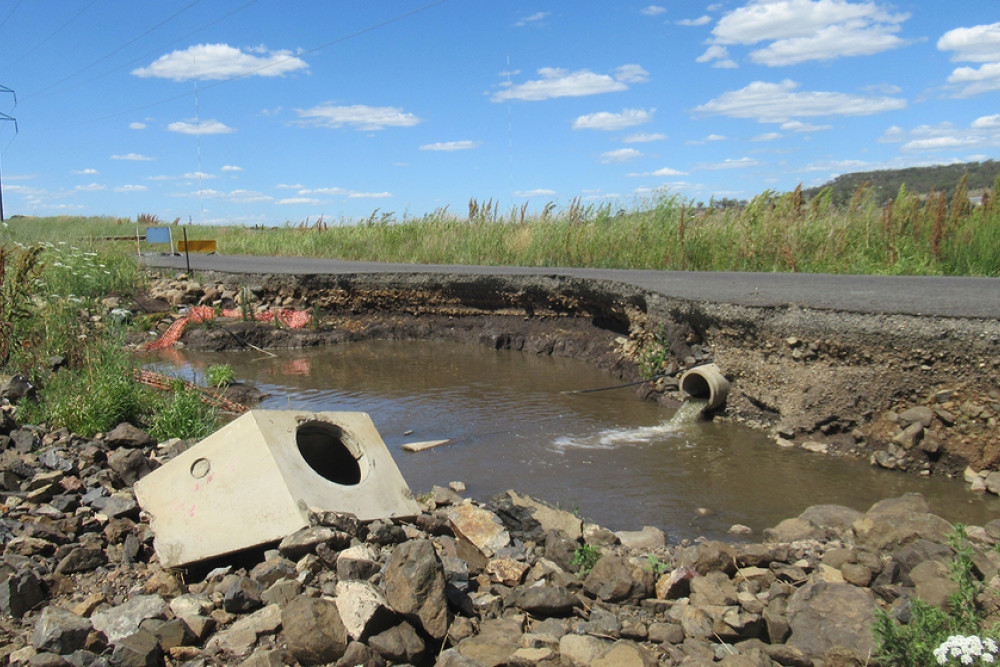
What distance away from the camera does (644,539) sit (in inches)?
151

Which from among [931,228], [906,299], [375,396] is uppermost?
[931,228]

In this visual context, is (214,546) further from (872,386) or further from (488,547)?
(872,386)

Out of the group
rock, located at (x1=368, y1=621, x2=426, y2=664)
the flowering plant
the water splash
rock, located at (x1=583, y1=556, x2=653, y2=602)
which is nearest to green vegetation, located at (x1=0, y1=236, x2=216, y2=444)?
the water splash

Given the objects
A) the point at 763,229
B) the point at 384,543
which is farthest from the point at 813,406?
the point at 763,229

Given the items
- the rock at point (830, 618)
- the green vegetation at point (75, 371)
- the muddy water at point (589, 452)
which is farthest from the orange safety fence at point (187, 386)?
the rock at point (830, 618)

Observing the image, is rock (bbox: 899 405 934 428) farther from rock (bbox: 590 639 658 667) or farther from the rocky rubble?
rock (bbox: 590 639 658 667)

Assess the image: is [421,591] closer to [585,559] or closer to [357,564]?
[357,564]

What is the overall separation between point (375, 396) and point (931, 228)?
857cm

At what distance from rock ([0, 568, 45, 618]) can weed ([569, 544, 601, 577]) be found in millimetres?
2127

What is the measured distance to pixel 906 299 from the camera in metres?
6.60

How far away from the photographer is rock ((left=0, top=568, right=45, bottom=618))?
273 cm

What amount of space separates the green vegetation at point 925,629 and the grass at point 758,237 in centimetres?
908

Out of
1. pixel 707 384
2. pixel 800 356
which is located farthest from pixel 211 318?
pixel 800 356

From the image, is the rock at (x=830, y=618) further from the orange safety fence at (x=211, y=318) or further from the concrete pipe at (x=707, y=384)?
the orange safety fence at (x=211, y=318)
